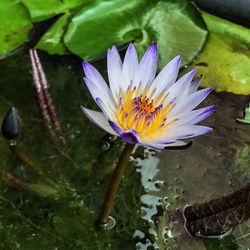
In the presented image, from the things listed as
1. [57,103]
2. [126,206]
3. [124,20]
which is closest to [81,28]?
[124,20]

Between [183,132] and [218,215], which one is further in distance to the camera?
[218,215]

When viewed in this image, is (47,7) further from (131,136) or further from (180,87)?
(131,136)

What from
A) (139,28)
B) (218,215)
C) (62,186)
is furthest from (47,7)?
(218,215)

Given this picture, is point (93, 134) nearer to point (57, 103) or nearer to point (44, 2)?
point (57, 103)

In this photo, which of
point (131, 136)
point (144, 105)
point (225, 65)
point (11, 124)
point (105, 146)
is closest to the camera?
point (131, 136)

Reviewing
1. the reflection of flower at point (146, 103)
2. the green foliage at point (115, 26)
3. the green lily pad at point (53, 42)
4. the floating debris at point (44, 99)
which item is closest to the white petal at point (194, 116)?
the reflection of flower at point (146, 103)

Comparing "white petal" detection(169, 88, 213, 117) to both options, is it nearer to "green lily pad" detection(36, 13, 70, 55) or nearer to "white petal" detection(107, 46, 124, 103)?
"white petal" detection(107, 46, 124, 103)

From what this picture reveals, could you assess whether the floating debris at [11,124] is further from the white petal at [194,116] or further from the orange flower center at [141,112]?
the white petal at [194,116]
